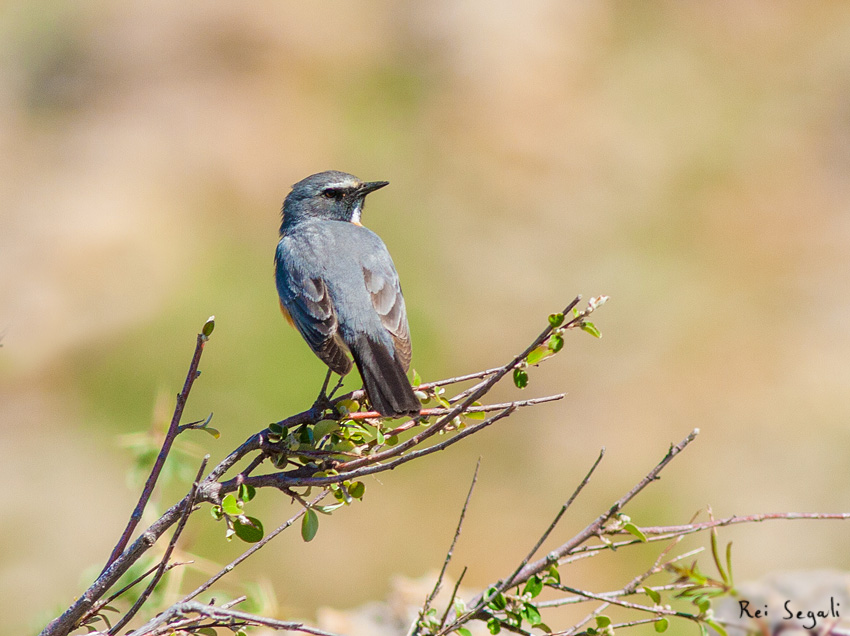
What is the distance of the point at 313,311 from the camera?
464cm

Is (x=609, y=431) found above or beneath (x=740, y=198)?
beneath

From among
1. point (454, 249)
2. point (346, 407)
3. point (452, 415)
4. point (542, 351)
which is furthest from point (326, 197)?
point (454, 249)

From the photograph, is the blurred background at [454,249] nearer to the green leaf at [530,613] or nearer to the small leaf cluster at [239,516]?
the small leaf cluster at [239,516]

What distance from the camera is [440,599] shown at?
180 inches

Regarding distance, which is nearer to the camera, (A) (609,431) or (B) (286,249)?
(B) (286,249)

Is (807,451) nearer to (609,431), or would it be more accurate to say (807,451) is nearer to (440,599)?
(609,431)

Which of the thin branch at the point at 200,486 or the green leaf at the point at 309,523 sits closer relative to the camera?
the thin branch at the point at 200,486

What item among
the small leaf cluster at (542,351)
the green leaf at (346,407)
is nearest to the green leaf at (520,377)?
the small leaf cluster at (542,351)

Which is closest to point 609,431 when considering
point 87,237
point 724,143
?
point 724,143

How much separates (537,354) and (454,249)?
8.46 metres

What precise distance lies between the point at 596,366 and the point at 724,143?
4428 millimetres

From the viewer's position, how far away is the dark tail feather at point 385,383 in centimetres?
321

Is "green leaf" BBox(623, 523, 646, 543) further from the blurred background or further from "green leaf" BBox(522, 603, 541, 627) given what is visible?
the blurred background

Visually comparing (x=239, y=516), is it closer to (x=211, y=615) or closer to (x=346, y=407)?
(x=211, y=615)
